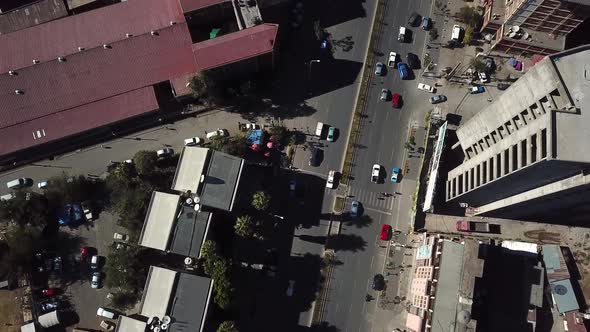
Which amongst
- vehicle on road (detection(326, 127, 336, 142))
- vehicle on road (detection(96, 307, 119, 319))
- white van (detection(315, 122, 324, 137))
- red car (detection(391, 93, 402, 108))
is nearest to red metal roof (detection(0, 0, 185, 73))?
white van (detection(315, 122, 324, 137))

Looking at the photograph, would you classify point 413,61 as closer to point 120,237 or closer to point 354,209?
point 354,209

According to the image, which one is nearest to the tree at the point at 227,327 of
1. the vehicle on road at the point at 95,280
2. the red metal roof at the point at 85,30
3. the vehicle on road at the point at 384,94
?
the vehicle on road at the point at 95,280

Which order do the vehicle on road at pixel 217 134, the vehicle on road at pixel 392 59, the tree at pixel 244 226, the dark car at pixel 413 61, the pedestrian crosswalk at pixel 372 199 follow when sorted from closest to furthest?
the tree at pixel 244 226 → the vehicle on road at pixel 217 134 → the pedestrian crosswalk at pixel 372 199 → the vehicle on road at pixel 392 59 → the dark car at pixel 413 61

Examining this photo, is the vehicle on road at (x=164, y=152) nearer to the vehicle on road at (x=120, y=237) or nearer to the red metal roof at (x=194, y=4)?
the vehicle on road at (x=120, y=237)

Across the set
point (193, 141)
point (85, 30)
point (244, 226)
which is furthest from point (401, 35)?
point (85, 30)

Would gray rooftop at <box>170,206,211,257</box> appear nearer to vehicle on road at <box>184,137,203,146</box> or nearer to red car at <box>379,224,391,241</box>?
vehicle on road at <box>184,137,203,146</box>
